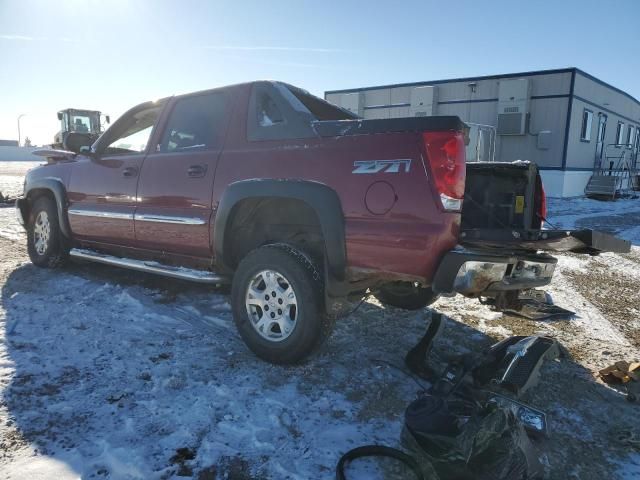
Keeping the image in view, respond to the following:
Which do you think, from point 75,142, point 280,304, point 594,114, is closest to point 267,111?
point 280,304

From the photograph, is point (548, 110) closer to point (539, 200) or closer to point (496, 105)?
point (496, 105)

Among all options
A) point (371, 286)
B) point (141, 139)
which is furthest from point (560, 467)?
point (141, 139)

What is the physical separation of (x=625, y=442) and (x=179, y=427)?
2374 mm

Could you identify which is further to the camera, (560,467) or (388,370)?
(388,370)

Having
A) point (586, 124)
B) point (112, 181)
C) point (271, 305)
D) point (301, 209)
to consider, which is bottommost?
point (271, 305)

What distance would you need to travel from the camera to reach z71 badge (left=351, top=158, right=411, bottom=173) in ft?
8.36

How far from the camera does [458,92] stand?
1922cm

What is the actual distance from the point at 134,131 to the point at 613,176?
68.9 ft

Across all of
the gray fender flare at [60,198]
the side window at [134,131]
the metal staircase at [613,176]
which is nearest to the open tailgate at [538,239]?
the side window at [134,131]

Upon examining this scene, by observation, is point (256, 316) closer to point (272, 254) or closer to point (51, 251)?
point (272, 254)

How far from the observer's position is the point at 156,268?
389 centimetres

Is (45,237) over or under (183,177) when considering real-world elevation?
under

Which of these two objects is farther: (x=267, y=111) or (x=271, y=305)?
(x=267, y=111)

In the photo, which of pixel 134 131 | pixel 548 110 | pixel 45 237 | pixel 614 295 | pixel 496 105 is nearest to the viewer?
pixel 134 131
